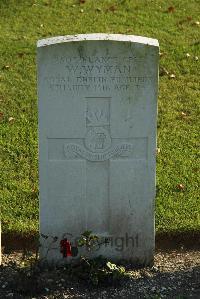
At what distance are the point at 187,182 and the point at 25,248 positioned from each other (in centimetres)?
183

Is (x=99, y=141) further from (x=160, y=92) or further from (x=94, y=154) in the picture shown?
(x=160, y=92)

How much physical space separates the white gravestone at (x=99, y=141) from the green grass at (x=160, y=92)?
2.09 feet

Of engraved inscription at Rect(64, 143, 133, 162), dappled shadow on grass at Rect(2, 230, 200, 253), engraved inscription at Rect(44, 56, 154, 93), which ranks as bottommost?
dappled shadow on grass at Rect(2, 230, 200, 253)

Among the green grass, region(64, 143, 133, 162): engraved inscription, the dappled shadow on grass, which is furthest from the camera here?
the green grass

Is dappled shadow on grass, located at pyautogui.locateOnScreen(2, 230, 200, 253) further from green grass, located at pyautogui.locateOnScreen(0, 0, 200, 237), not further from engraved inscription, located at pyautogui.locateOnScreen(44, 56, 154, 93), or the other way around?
engraved inscription, located at pyautogui.locateOnScreen(44, 56, 154, 93)

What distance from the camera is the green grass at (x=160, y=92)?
629cm

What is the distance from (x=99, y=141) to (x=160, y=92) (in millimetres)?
3585

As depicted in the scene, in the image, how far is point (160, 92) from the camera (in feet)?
28.1

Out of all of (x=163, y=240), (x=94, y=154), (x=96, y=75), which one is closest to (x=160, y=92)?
(x=163, y=240)

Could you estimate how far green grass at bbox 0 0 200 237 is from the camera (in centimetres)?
629

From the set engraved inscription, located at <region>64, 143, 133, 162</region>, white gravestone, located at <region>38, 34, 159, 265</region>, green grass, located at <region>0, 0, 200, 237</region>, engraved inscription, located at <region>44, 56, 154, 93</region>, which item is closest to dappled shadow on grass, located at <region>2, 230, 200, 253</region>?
green grass, located at <region>0, 0, 200, 237</region>

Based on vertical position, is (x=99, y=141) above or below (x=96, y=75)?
below

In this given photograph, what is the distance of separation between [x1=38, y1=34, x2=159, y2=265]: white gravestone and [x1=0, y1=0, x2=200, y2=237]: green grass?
64 centimetres

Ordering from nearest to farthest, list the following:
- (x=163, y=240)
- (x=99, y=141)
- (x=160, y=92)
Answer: (x=99, y=141) → (x=163, y=240) → (x=160, y=92)
